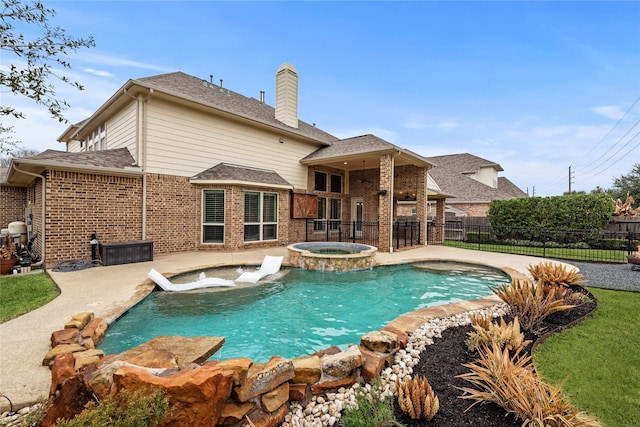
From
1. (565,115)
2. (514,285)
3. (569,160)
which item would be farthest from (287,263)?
(569,160)

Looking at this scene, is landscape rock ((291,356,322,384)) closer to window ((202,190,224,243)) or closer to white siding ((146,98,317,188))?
window ((202,190,224,243))

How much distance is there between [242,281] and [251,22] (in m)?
9.33

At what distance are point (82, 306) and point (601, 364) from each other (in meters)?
7.11

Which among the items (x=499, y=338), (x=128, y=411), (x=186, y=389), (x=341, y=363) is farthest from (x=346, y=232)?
(x=128, y=411)

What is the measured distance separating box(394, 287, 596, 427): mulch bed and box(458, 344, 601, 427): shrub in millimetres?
74

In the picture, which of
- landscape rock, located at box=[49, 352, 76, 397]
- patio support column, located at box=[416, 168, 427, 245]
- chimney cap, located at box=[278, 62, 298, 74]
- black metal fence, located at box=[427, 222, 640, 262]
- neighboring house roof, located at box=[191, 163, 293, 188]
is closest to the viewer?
landscape rock, located at box=[49, 352, 76, 397]

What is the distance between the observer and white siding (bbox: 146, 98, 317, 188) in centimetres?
959

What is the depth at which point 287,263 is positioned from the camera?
8727mm

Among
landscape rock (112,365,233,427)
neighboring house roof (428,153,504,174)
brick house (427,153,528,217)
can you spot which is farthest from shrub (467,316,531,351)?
neighboring house roof (428,153,504,174)

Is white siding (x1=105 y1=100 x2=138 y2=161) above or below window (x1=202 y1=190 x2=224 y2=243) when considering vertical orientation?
above

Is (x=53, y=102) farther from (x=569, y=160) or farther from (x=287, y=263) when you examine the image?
(x=569, y=160)

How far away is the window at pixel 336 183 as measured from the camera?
1590 centimetres

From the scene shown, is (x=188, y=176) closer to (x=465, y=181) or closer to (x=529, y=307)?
(x=529, y=307)

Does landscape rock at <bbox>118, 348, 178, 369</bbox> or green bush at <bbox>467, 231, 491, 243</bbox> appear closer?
landscape rock at <bbox>118, 348, 178, 369</bbox>
